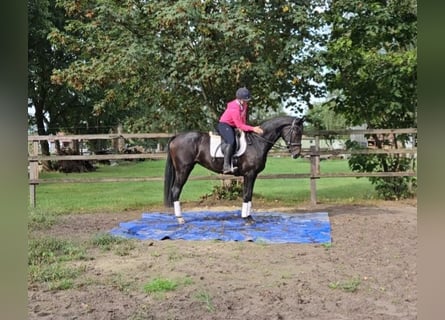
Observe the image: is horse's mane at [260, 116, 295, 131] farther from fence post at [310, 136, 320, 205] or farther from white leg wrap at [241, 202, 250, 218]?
fence post at [310, 136, 320, 205]

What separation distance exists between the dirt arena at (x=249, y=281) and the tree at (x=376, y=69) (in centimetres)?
330

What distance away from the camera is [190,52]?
880 cm

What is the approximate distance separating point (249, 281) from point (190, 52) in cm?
549

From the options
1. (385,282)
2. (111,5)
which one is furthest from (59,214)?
(385,282)

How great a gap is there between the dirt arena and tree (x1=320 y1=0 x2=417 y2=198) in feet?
10.8

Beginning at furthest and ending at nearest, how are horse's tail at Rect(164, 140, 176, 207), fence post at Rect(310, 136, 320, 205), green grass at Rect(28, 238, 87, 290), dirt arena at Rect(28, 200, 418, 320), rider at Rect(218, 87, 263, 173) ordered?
fence post at Rect(310, 136, 320, 205) → horse's tail at Rect(164, 140, 176, 207) → rider at Rect(218, 87, 263, 173) → green grass at Rect(28, 238, 87, 290) → dirt arena at Rect(28, 200, 418, 320)

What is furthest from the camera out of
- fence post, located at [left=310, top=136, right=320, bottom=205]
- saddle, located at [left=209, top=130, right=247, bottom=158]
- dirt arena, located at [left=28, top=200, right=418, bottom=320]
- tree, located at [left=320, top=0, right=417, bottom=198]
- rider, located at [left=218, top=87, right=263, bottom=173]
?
fence post, located at [left=310, top=136, right=320, bottom=205]

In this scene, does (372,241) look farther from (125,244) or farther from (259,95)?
(259,95)

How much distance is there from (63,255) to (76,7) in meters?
5.77

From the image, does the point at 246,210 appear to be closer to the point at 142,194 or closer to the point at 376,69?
the point at 376,69

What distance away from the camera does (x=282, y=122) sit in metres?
7.27

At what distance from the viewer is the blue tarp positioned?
635 cm

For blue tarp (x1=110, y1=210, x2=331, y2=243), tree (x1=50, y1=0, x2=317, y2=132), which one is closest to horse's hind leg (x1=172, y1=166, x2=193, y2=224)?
blue tarp (x1=110, y1=210, x2=331, y2=243)

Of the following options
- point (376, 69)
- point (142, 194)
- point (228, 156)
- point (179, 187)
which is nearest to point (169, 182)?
point (179, 187)
